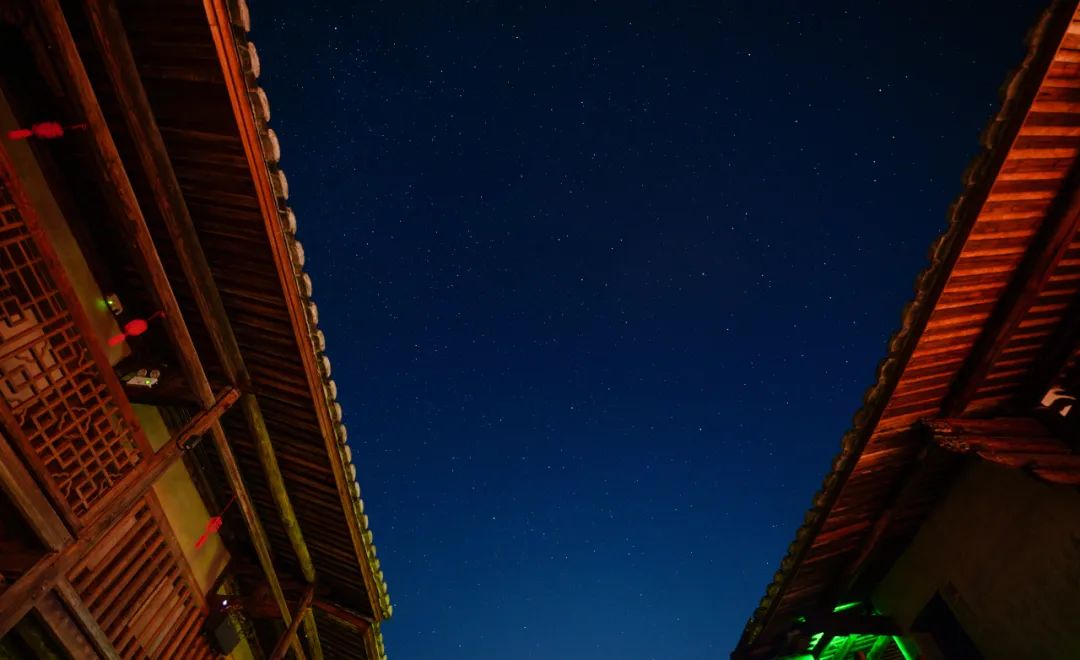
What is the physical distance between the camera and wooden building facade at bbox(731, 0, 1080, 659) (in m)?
5.29

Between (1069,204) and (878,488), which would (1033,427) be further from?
(1069,204)

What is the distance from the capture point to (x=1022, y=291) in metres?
6.04

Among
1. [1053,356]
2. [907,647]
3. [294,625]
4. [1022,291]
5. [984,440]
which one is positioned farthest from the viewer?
[907,647]

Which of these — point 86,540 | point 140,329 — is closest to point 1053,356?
point 86,540

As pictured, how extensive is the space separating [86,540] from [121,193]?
126 inches

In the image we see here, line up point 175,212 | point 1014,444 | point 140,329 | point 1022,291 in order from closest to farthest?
point 175,212, point 1022,291, point 140,329, point 1014,444

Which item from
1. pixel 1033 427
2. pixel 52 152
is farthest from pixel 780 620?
pixel 52 152

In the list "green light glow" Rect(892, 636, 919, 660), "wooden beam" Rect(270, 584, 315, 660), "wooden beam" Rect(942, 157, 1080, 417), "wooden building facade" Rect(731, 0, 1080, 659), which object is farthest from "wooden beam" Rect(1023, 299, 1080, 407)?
"wooden beam" Rect(270, 584, 315, 660)

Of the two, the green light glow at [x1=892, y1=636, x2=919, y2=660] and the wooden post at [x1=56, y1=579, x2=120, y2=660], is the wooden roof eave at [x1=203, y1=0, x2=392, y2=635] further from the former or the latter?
the green light glow at [x1=892, y1=636, x2=919, y2=660]

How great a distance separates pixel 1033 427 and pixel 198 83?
1007 centimetres

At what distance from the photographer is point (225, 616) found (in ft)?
25.7

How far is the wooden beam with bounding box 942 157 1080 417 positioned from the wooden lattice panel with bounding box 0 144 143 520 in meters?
9.50

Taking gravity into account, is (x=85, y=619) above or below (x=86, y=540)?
below

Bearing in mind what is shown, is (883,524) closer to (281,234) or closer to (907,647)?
(907,647)
